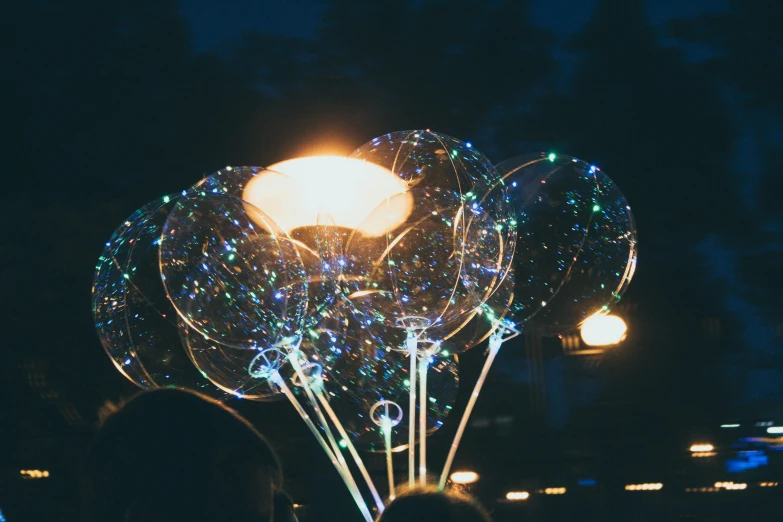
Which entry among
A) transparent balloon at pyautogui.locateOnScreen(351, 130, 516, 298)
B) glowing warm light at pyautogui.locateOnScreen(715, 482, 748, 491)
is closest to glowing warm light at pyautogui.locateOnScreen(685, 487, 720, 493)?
glowing warm light at pyautogui.locateOnScreen(715, 482, 748, 491)

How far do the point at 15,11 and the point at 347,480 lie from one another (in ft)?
11.6

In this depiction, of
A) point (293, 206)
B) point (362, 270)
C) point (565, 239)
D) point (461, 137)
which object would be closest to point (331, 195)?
point (293, 206)

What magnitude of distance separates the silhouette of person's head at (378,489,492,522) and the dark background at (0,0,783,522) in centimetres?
258

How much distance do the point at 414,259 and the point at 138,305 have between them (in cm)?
70

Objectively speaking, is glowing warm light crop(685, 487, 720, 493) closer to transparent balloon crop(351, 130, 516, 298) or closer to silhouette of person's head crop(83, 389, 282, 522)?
transparent balloon crop(351, 130, 516, 298)

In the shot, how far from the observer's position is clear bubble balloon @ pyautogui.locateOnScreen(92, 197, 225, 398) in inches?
70.5

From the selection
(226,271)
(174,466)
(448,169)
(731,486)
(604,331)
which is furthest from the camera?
(604,331)

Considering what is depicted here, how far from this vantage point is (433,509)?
3.05ft

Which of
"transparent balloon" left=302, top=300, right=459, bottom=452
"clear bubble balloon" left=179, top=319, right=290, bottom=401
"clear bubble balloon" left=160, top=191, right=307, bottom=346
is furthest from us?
"transparent balloon" left=302, top=300, right=459, bottom=452

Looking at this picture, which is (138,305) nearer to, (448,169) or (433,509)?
(448,169)

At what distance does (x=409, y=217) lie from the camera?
163 cm

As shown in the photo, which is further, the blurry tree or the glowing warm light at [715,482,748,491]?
the blurry tree

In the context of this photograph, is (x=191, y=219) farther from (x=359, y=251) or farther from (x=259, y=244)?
(x=359, y=251)

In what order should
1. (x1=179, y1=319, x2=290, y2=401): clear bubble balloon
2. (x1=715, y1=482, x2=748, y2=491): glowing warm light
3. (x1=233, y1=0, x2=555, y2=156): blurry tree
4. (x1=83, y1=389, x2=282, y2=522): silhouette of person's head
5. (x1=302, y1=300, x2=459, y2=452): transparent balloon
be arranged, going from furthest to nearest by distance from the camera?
(x1=233, y1=0, x2=555, y2=156): blurry tree, (x1=715, y1=482, x2=748, y2=491): glowing warm light, (x1=302, y1=300, x2=459, y2=452): transparent balloon, (x1=179, y1=319, x2=290, y2=401): clear bubble balloon, (x1=83, y1=389, x2=282, y2=522): silhouette of person's head
